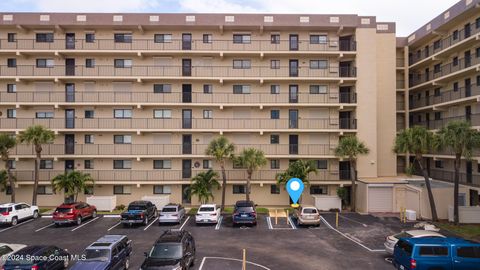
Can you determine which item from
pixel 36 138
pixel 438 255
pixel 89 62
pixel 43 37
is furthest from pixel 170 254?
pixel 43 37

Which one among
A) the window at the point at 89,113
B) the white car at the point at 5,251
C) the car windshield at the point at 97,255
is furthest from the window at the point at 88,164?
the car windshield at the point at 97,255

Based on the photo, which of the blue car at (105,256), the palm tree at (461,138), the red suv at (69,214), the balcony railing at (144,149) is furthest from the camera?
the balcony railing at (144,149)

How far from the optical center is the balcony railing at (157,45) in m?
38.1

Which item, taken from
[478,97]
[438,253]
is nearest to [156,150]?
[438,253]

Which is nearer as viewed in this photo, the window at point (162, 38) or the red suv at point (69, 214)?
A: the red suv at point (69, 214)

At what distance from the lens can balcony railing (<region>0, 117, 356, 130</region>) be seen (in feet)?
123

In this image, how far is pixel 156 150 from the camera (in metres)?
37.7

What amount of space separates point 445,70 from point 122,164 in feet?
122

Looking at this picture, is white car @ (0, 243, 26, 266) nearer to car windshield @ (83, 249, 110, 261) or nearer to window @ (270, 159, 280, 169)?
car windshield @ (83, 249, 110, 261)

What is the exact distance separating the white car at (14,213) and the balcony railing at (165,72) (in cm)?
1434

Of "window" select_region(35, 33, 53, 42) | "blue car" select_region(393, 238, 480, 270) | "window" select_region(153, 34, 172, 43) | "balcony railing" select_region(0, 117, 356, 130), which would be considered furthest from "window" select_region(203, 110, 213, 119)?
"blue car" select_region(393, 238, 480, 270)

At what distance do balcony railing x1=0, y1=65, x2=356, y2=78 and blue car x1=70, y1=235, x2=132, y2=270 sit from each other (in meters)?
23.1

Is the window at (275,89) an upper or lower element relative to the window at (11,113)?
upper

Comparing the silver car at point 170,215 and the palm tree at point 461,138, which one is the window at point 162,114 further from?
the palm tree at point 461,138
